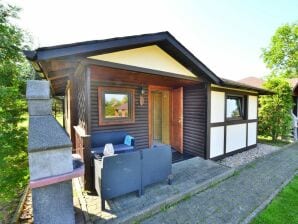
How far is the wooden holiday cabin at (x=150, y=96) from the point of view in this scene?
3.47 metres

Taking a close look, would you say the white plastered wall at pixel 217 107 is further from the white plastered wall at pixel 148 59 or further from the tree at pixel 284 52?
the tree at pixel 284 52

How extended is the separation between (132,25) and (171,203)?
23.6ft

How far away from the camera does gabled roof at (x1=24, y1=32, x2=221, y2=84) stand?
2.68 meters

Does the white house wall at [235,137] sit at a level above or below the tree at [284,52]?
below

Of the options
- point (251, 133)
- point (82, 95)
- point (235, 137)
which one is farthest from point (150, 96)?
point (251, 133)

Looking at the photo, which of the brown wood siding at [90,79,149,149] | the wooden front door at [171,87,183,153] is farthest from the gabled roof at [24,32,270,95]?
the wooden front door at [171,87,183,153]

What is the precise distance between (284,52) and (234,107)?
22.8 metres

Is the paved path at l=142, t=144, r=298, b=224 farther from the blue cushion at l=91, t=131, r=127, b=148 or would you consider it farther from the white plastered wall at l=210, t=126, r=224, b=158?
the blue cushion at l=91, t=131, r=127, b=148

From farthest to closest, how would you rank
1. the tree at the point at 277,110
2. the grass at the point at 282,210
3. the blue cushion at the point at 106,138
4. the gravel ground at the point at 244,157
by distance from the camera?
the tree at the point at 277,110 → the gravel ground at the point at 244,157 → the blue cushion at the point at 106,138 → the grass at the point at 282,210

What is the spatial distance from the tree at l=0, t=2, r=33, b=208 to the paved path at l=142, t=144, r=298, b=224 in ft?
10.8

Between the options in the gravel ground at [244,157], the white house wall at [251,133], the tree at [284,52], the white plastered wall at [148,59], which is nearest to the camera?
the white plastered wall at [148,59]

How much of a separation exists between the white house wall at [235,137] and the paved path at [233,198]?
1.14 m

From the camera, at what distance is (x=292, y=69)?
22719 mm

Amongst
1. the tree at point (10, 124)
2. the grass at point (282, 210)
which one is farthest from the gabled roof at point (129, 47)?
the grass at point (282, 210)
